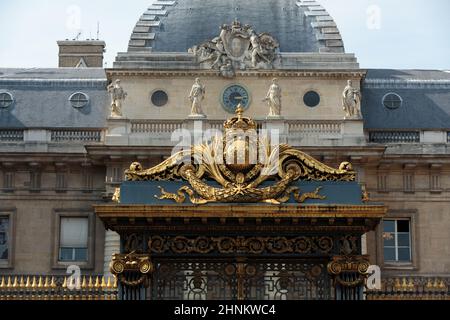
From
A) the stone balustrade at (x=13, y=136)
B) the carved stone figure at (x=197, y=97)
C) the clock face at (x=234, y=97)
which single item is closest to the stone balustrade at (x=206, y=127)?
the stone balustrade at (x=13, y=136)

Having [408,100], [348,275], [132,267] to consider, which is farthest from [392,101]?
[132,267]

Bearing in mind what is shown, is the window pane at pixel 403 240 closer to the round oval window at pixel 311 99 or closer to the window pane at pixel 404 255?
the window pane at pixel 404 255

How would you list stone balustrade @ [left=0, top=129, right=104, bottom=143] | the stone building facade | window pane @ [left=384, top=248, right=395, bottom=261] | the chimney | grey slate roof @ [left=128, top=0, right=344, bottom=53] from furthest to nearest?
the chimney < grey slate roof @ [left=128, top=0, right=344, bottom=53] < stone balustrade @ [left=0, top=129, right=104, bottom=143] < window pane @ [left=384, top=248, right=395, bottom=261] < the stone building facade

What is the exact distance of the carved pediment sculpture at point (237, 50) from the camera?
150ft

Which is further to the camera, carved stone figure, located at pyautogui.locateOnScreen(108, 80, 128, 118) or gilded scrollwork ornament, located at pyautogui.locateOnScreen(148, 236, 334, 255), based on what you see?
carved stone figure, located at pyautogui.locateOnScreen(108, 80, 128, 118)

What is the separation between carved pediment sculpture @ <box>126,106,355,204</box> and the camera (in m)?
18.8

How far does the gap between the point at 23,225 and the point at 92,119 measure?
15.9 ft

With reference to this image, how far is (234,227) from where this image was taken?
18719 millimetres

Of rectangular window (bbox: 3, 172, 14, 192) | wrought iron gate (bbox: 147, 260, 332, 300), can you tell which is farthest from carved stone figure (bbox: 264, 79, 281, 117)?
wrought iron gate (bbox: 147, 260, 332, 300)

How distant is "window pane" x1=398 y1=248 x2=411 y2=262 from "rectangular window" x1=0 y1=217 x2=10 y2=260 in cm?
1325

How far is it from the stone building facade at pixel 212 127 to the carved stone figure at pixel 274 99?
29cm

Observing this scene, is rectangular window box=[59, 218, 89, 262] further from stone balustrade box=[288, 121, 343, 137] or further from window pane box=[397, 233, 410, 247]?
window pane box=[397, 233, 410, 247]

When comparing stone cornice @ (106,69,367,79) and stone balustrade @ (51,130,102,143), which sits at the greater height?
stone cornice @ (106,69,367,79)
